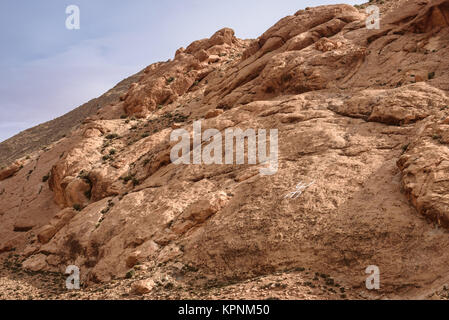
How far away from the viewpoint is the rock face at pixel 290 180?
11.9 m

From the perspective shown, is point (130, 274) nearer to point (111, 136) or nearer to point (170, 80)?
point (111, 136)

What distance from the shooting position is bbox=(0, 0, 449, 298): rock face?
1185 cm

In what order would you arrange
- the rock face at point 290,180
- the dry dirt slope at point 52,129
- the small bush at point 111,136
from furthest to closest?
the dry dirt slope at point 52,129 < the small bush at point 111,136 < the rock face at point 290,180

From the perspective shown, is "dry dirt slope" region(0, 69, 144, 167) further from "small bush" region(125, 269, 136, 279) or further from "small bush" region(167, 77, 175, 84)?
"small bush" region(125, 269, 136, 279)

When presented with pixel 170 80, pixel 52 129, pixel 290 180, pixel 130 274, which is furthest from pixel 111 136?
pixel 52 129

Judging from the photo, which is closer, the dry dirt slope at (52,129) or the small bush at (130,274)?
the small bush at (130,274)

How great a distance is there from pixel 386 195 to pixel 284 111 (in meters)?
8.33

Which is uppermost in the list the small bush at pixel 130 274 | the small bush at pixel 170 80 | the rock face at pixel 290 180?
the small bush at pixel 170 80

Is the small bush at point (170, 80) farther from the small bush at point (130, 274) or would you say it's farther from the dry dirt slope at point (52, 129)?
the small bush at point (130, 274)

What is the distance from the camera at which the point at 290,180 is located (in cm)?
1499

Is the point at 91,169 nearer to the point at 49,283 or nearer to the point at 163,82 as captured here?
the point at 49,283

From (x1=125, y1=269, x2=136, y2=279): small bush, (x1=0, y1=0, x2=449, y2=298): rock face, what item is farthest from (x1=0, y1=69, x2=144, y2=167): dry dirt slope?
(x1=125, y1=269, x2=136, y2=279): small bush

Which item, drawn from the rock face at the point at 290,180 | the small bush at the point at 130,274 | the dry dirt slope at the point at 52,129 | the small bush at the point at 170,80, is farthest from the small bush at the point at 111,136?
the dry dirt slope at the point at 52,129

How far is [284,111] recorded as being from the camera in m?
19.9
